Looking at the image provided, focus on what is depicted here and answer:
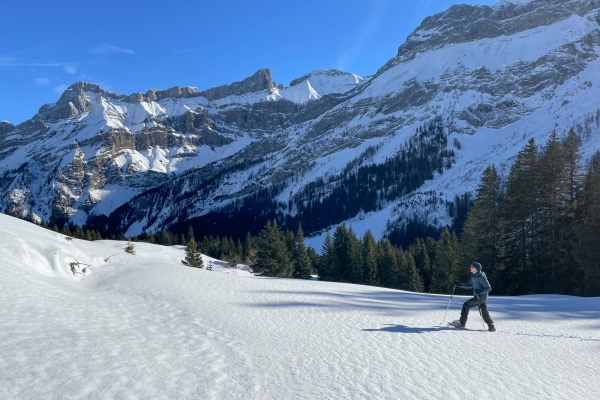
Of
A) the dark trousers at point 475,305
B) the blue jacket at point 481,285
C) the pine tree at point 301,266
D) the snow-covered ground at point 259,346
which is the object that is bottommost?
the pine tree at point 301,266

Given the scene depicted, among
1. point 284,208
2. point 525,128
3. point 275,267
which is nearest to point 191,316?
point 275,267

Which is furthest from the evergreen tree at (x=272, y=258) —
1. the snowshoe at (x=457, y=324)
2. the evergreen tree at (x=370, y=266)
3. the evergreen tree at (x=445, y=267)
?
the snowshoe at (x=457, y=324)

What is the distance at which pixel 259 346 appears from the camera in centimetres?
695

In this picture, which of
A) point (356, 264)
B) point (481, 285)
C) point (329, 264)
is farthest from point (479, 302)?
point (329, 264)

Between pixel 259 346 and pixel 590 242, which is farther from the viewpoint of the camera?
pixel 590 242

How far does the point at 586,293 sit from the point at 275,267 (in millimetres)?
29700

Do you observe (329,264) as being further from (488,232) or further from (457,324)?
(457,324)

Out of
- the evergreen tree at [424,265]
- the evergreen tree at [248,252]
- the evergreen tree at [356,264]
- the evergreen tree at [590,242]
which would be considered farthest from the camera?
the evergreen tree at [248,252]

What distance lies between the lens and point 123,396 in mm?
4594

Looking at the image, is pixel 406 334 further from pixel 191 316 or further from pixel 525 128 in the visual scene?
pixel 525 128

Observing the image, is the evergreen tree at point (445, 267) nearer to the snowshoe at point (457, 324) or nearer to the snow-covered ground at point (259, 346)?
the snow-covered ground at point (259, 346)

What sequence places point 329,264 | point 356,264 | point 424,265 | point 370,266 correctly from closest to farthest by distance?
point 370,266 → point 356,264 → point 329,264 → point 424,265

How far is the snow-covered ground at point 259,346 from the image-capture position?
5105mm

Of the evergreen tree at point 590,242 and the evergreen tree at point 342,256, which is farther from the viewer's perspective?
the evergreen tree at point 342,256
